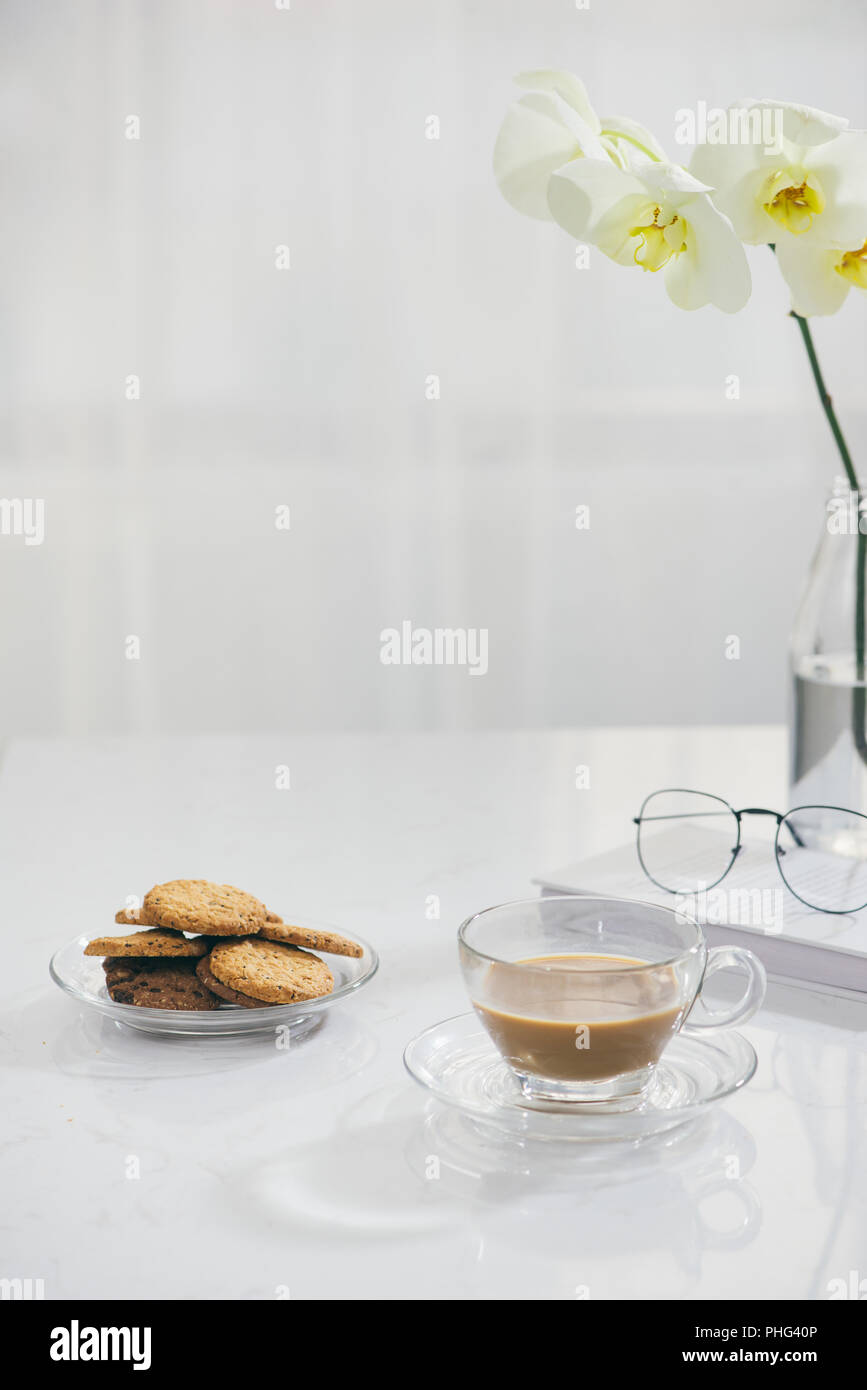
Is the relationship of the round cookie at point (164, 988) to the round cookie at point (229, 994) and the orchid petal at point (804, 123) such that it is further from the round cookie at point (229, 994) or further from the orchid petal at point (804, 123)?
the orchid petal at point (804, 123)

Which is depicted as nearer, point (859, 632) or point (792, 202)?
point (792, 202)

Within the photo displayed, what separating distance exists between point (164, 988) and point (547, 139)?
560 millimetres

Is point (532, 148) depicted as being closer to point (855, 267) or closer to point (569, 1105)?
point (855, 267)

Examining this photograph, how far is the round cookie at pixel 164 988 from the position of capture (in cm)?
74

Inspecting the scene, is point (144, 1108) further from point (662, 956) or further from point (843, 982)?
point (843, 982)

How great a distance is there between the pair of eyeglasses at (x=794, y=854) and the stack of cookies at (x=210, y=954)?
28 centimetres

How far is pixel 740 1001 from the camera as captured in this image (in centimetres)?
71

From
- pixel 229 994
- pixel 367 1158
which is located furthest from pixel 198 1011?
pixel 367 1158

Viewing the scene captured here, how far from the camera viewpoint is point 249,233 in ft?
8.66

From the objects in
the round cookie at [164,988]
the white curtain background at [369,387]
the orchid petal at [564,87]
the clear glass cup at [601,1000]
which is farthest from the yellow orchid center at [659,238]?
the white curtain background at [369,387]

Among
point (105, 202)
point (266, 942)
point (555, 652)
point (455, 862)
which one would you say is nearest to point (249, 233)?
point (105, 202)

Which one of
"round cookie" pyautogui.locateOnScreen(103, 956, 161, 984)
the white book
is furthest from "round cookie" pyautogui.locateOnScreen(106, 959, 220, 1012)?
the white book
